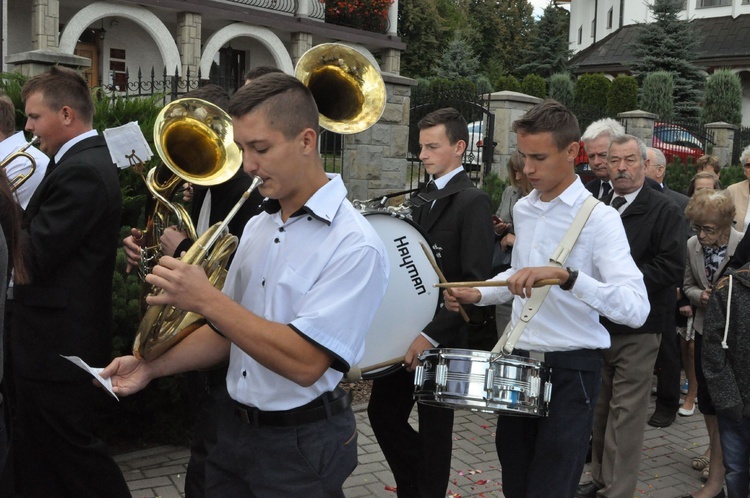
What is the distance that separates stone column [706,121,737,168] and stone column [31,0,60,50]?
14.8 m

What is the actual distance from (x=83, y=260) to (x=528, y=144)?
210 centimetres

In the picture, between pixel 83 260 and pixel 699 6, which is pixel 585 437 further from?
pixel 699 6

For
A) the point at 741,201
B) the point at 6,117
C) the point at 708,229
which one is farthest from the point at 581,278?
the point at 741,201

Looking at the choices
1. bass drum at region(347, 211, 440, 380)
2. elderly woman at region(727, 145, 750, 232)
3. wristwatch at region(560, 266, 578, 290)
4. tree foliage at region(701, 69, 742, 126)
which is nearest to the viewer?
wristwatch at region(560, 266, 578, 290)

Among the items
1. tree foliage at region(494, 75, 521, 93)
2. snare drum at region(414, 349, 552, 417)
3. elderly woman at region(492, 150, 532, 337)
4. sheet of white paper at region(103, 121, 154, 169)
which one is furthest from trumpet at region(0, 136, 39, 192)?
tree foliage at region(494, 75, 521, 93)

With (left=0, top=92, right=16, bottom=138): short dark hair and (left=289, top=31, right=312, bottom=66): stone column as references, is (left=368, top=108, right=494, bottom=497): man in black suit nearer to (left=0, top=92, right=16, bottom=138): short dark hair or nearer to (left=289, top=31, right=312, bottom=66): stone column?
(left=0, top=92, right=16, bottom=138): short dark hair

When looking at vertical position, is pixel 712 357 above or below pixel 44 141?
below

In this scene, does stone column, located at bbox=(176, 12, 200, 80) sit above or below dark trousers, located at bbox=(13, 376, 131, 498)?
above

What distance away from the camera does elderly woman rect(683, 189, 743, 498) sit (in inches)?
191

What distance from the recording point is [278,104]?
232cm

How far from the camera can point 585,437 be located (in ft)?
11.0

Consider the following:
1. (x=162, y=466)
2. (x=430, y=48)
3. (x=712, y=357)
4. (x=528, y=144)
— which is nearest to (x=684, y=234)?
(x=712, y=357)

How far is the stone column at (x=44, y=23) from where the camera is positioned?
17.5m

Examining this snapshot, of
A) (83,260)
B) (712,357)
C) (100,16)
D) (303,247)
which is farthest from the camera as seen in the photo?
(100,16)
